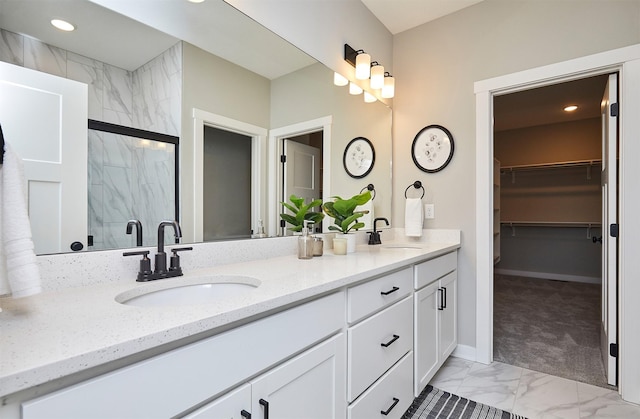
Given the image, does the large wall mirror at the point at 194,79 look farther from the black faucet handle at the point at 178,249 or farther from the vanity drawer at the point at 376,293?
the vanity drawer at the point at 376,293

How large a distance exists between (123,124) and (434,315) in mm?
1826

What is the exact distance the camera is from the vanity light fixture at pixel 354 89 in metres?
2.23

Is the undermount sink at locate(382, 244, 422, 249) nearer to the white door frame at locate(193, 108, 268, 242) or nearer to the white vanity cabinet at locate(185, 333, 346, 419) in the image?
the white door frame at locate(193, 108, 268, 242)

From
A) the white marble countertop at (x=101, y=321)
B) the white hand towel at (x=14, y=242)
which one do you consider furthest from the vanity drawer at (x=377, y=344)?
the white hand towel at (x=14, y=242)

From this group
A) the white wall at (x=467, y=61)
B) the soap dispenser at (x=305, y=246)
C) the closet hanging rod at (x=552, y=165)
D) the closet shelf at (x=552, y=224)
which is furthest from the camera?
the closet shelf at (x=552, y=224)

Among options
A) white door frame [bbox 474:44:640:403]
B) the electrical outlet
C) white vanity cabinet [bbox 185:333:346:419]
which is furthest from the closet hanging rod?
white vanity cabinet [bbox 185:333:346:419]

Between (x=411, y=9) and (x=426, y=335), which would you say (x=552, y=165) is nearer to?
(x=411, y=9)

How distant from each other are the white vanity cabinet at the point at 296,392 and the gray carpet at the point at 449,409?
0.81 metres

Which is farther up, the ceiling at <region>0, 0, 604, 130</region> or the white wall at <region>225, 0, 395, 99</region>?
the white wall at <region>225, 0, 395, 99</region>

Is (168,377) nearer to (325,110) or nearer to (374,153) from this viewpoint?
(325,110)

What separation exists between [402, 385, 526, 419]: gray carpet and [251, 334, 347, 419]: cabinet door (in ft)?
2.62

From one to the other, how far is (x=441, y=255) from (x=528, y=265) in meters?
4.29

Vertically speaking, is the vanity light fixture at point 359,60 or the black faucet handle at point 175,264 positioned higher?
the vanity light fixture at point 359,60

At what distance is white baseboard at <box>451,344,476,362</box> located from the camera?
2.30 meters
